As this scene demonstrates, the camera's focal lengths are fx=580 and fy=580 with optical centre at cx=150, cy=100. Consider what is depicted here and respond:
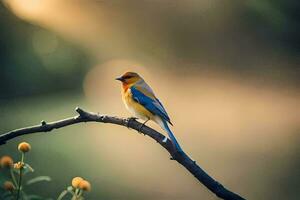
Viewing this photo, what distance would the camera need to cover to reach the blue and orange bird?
5.12 feet

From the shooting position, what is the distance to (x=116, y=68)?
2.32m

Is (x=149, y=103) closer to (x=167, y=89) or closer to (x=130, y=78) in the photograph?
(x=130, y=78)

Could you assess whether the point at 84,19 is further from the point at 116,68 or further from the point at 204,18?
the point at 204,18

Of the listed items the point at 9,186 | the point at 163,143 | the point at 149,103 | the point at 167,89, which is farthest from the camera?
the point at 167,89

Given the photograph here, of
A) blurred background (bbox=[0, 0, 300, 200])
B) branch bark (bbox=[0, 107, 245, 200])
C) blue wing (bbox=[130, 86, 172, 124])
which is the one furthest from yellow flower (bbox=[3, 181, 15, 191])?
blurred background (bbox=[0, 0, 300, 200])

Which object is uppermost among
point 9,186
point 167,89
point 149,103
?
point 167,89

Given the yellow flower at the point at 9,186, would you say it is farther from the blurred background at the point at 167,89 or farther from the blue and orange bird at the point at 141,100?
the blurred background at the point at 167,89

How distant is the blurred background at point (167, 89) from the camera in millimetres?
2086

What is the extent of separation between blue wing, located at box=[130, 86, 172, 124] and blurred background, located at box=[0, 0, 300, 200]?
0.46 metres

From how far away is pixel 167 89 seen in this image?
7.92 ft

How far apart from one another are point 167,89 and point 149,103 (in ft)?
2.75

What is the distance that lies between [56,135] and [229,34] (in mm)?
822

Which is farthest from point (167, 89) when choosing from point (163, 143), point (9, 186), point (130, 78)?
point (9, 186)

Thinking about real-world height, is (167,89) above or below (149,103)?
above
